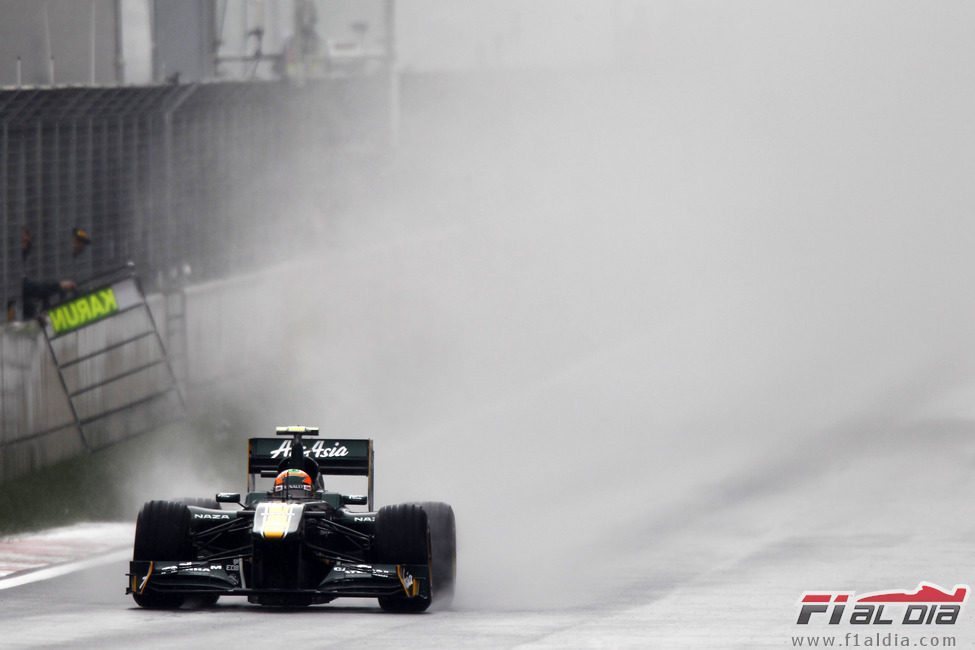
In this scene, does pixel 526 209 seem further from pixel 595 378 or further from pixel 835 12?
pixel 835 12

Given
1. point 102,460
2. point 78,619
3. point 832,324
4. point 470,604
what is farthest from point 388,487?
point 832,324

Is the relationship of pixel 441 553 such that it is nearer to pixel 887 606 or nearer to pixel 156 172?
pixel 887 606

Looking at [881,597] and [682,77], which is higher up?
[682,77]

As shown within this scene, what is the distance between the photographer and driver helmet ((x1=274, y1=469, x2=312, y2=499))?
14977mm

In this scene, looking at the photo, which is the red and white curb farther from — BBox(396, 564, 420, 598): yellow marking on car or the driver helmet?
BBox(396, 564, 420, 598): yellow marking on car

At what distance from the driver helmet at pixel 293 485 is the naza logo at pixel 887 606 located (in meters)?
3.59

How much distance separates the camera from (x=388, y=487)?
22984 millimetres

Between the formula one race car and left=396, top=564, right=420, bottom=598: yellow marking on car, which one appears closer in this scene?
the formula one race car

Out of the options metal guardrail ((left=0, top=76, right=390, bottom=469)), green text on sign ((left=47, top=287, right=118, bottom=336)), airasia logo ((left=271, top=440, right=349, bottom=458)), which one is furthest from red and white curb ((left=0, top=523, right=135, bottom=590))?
green text on sign ((left=47, top=287, right=118, bottom=336))

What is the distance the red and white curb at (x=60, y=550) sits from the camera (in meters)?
17.5

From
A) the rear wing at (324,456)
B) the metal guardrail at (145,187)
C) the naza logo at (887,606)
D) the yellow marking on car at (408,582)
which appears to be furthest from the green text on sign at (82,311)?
the naza logo at (887,606)

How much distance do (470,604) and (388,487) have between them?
747 cm

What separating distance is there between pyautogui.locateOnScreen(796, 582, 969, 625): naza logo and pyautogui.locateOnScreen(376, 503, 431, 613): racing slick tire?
2639 millimetres

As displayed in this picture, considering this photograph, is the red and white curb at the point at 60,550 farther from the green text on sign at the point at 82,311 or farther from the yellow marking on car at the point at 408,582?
the yellow marking on car at the point at 408,582
